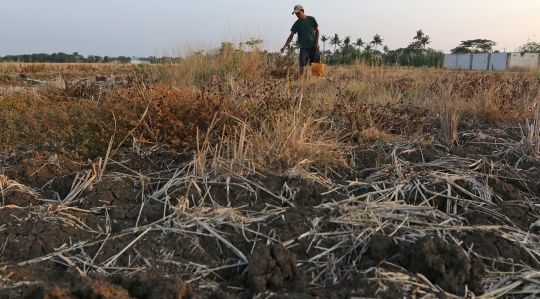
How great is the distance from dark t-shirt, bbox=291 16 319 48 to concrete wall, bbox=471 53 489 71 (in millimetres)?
42632

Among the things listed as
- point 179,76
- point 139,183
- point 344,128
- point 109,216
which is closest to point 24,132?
point 139,183

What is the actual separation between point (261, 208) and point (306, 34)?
8.36 metres

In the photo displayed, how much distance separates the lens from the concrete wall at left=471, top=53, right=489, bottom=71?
152 ft

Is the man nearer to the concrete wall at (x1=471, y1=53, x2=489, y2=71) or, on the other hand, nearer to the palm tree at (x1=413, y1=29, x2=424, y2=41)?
the concrete wall at (x1=471, y1=53, x2=489, y2=71)

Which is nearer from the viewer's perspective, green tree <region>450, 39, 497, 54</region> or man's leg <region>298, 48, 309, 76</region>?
man's leg <region>298, 48, 309, 76</region>

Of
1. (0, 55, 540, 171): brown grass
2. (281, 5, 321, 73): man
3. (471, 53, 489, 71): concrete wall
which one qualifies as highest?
→ (471, 53, 489, 71): concrete wall

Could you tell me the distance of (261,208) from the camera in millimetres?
2275

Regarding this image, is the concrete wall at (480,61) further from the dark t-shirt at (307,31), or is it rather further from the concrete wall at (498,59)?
the dark t-shirt at (307,31)

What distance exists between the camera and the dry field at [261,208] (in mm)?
1692

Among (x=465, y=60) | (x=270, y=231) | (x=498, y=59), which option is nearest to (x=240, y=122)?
(x=270, y=231)

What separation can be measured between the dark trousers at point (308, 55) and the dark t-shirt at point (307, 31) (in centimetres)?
13

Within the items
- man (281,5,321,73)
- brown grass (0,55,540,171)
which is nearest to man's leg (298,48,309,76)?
man (281,5,321,73)

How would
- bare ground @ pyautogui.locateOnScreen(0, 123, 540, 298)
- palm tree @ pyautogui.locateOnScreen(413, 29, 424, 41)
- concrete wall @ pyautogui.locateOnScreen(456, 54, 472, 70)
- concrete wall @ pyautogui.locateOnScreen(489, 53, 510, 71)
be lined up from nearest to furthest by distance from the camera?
bare ground @ pyautogui.locateOnScreen(0, 123, 540, 298) → concrete wall @ pyautogui.locateOnScreen(489, 53, 510, 71) → concrete wall @ pyautogui.locateOnScreen(456, 54, 472, 70) → palm tree @ pyautogui.locateOnScreen(413, 29, 424, 41)

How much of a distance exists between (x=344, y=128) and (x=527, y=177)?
1.46 m
